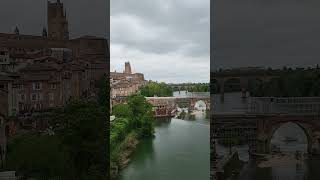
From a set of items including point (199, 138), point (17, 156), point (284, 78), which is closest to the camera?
point (17, 156)

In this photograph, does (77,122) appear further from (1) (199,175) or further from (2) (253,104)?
(1) (199,175)

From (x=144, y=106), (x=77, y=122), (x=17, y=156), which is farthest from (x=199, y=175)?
(x=17, y=156)

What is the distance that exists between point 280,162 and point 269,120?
70 centimetres

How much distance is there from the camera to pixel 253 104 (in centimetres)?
708

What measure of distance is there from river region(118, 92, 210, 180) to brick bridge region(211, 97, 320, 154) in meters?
2.35

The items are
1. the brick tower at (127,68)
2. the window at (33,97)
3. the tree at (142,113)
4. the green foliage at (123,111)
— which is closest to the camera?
the window at (33,97)

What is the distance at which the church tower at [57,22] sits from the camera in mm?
6562

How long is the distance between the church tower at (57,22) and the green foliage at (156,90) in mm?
4056

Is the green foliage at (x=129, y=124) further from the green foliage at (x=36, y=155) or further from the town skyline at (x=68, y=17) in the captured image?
the town skyline at (x=68, y=17)

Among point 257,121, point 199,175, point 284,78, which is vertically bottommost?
point 199,175

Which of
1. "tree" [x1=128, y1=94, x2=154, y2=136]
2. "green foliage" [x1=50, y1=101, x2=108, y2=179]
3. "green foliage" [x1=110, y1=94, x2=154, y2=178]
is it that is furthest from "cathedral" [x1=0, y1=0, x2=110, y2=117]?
"tree" [x1=128, y1=94, x2=154, y2=136]

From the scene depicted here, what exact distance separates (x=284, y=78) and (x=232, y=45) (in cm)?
98

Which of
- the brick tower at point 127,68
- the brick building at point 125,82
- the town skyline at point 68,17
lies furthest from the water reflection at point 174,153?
the town skyline at point 68,17

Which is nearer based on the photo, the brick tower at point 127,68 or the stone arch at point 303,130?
the stone arch at point 303,130
